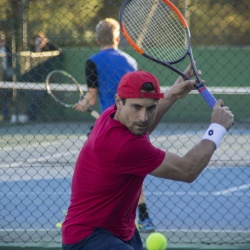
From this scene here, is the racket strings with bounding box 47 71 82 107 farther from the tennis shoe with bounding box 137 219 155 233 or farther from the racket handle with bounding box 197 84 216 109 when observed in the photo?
the racket handle with bounding box 197 84 216 109

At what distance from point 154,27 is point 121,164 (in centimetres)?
153

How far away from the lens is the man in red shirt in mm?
3773

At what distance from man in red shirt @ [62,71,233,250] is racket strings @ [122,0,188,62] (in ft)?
3.56

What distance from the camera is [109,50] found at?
21.3ft

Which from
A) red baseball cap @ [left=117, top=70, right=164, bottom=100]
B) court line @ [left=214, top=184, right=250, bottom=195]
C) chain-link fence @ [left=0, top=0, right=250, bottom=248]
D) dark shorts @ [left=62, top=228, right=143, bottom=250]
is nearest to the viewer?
red baseball cap @ [left=117, top=70, right=164, bottom=100]

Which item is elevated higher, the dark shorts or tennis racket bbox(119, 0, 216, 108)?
tennis racket bbox(119, 0, 216, 108)

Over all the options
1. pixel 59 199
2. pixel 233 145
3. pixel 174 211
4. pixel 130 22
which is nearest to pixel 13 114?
pixel 233 145

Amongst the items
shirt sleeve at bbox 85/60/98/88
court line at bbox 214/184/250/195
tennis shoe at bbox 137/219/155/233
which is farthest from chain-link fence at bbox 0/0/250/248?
shirt sleeve at bbox 85/60/98/88

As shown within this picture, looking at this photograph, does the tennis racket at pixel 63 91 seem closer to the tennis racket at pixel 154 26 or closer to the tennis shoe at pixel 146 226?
the tennis shoe at pixel 146 226

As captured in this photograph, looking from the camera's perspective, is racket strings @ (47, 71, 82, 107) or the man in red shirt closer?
the man in red shirt

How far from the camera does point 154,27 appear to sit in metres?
5.06

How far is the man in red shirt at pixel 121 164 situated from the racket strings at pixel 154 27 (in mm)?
1084

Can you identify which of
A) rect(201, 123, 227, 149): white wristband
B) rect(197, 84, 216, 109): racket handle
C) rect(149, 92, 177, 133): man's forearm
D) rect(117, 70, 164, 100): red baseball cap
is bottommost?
rect(149, 92, 177, 133): man's forearm

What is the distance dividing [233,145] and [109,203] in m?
8.11
